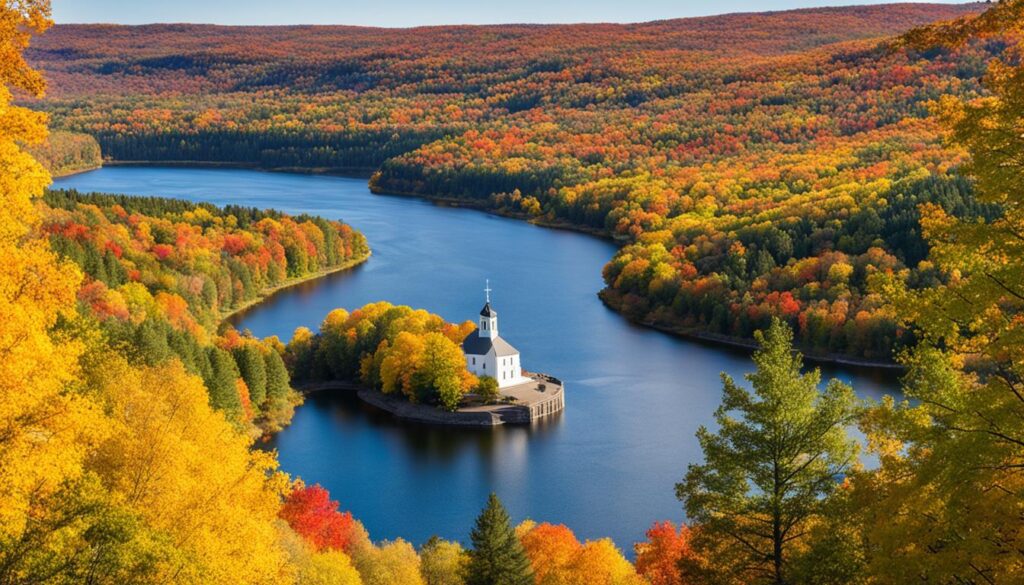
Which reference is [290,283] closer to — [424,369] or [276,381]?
[276,381]

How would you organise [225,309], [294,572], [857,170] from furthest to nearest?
[857,170] → [225,309] → [294,572]

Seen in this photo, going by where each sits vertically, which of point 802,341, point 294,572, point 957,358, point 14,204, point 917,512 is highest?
point 14,204

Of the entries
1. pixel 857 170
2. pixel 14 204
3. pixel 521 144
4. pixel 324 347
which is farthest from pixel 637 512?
pixel 521 144

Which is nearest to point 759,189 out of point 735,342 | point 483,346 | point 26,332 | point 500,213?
point 500,213

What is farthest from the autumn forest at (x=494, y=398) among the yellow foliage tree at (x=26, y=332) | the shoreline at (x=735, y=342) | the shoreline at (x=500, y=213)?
the shoreline at (x=500, y=213)

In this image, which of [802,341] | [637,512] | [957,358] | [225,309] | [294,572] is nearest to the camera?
[957,358]

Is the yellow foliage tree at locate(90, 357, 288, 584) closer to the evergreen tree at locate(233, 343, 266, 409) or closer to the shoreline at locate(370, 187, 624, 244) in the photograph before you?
the evergreen tree at locate(233, 343, 266, 409)

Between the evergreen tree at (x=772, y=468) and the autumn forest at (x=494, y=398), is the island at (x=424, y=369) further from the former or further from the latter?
the evergreen tree at (x=772, y=468)

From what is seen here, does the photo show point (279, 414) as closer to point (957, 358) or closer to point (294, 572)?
point (294, 572)
